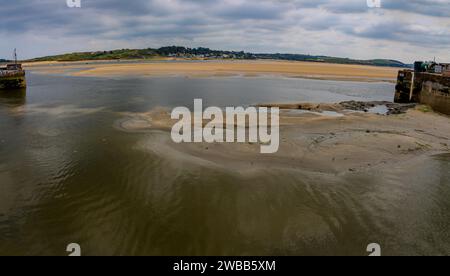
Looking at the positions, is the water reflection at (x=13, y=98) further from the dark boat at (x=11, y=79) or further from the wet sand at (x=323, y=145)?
the wet sand at (x=323, y=145)

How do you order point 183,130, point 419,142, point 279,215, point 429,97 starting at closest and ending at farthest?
point 279,215, point 419,142, point 183,130, point 429,97

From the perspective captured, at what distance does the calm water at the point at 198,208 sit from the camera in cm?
793

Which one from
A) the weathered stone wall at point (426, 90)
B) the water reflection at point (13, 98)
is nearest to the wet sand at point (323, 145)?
the weathered stone wall at point (426, 90)

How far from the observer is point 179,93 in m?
35.1

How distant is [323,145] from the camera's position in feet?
51.9

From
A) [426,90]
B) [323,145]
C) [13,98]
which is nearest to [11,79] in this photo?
[13,98]

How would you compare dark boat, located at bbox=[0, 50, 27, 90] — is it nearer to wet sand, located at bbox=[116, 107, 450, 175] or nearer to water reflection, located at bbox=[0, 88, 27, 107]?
water reflection, located at bbox=[0, 88, 27, 107]

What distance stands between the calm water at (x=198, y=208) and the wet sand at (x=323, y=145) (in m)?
0.80

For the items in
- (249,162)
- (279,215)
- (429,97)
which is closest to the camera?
(279,215)

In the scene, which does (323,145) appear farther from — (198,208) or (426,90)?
(426,90)

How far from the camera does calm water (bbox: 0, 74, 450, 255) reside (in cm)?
793
